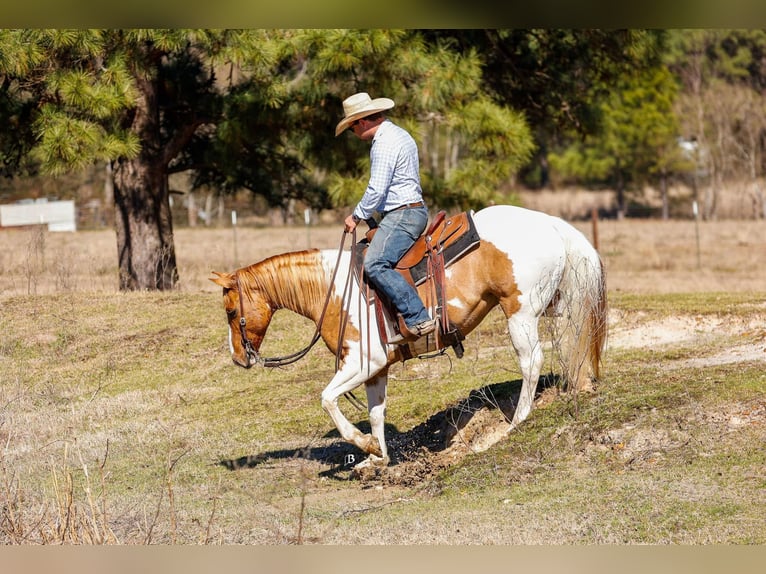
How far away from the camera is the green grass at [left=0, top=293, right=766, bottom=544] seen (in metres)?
6.64

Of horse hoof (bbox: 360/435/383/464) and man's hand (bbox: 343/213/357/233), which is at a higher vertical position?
man's hand (bbox: 343/213/357/233)

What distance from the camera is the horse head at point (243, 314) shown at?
803 centimetres

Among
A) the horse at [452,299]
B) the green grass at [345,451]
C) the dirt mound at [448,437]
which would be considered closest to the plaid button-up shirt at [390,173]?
the horse at [452,299]

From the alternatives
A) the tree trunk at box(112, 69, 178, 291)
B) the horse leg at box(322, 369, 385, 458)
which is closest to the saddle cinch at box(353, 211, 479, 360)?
the horse leg at box(322, 369, 385, 458)

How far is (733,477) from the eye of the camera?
280 inches

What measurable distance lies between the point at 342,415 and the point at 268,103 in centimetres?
769

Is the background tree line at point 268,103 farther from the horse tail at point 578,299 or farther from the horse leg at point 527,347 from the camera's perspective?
the horse leg at point 527,347

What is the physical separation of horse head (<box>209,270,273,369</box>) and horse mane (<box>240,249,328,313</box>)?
0.13 feet

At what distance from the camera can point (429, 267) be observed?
8.02m

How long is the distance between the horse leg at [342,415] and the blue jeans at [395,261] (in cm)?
60

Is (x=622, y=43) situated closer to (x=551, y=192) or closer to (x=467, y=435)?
(x=467, y=435)

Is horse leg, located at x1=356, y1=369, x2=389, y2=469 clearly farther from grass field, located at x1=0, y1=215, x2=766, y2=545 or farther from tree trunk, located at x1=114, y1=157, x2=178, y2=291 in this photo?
tree trunk, located at x1=114, y1=157, x2=178, y2=291

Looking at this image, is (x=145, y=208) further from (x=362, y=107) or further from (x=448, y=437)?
(x=362, y=107)

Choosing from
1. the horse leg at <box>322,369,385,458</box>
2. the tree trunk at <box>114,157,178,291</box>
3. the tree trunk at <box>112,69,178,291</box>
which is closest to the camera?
the horse leg at <box>322,369,385,458</box>
